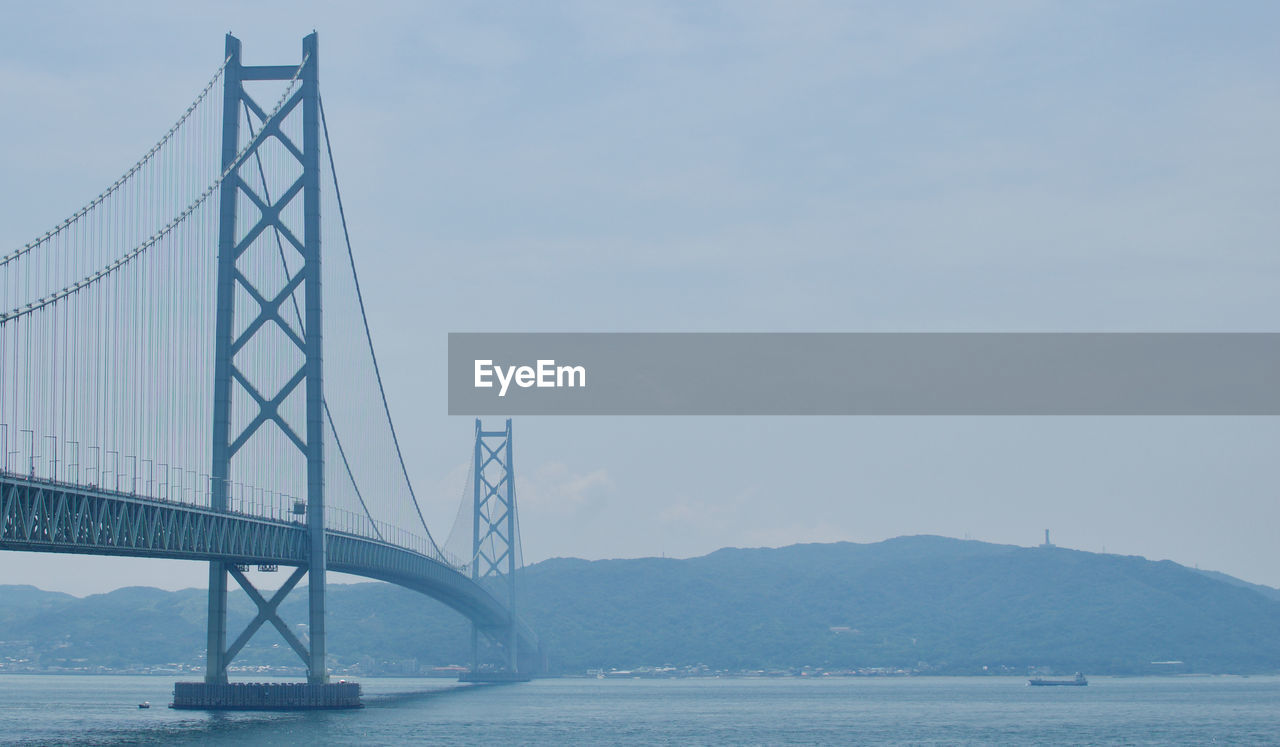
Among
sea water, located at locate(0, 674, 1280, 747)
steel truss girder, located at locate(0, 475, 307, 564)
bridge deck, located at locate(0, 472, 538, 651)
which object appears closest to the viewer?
steel truss girder, located at locate(0, 475, 307, 564)

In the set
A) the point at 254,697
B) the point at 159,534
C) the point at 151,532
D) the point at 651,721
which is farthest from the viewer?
the point at 651,721

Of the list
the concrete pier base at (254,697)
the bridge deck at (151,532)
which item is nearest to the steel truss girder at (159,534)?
the bridge deck at (151,532)

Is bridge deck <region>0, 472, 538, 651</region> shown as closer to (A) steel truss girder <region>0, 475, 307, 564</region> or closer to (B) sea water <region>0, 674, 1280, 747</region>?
(A) steel truss girder <region>0, 475, 307, 564</region>

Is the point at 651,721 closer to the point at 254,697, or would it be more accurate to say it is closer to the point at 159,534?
the point at 254,697

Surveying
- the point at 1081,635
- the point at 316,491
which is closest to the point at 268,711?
the point at 316,491

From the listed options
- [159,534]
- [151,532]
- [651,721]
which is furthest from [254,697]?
[651,721]

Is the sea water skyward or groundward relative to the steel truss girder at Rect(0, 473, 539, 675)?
groundward

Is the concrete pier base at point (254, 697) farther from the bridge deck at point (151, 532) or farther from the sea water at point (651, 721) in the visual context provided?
the bridge deck at point (151, 532)

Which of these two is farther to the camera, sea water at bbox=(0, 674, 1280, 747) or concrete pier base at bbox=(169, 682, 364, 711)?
concrete pier base at bbox=(169, 682, 364, 711)

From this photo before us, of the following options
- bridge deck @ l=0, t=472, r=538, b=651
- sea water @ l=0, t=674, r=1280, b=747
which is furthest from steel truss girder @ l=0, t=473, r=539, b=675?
sea water @ l=0, t=674, r=1280, b=747

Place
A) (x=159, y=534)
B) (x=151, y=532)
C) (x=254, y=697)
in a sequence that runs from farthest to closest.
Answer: (x=254, y=697)
(x=159, y=534)
(x=151, y=532)

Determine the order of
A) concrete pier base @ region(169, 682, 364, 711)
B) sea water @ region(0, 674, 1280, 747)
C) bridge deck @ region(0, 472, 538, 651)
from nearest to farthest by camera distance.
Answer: bridge deck @ region(0, 472, 538, 651) → sea water @ region(0, 674, 1280, 747) → concrete pier base @ region(169, 682, 364, 711)
